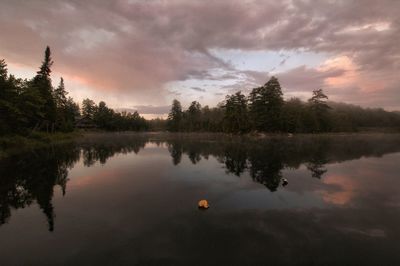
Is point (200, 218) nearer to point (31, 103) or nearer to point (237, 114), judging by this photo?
point (31, 103)

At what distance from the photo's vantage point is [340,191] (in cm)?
1648

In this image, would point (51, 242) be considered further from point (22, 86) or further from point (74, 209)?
point (22, 86)

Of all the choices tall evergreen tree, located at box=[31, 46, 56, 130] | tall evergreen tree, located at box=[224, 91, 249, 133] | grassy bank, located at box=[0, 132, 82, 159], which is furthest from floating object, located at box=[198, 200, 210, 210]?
tall evergreen tree, located at box=[224, 91, 249, 133]

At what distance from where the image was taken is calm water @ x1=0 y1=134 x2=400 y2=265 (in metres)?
8.46

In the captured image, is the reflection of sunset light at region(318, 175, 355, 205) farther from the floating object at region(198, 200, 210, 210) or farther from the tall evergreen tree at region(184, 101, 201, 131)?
the tall evergreen tree at region(184, 101, 201, 131)

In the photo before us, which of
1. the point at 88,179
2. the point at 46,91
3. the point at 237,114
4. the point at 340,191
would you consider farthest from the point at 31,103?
the point at 237,114

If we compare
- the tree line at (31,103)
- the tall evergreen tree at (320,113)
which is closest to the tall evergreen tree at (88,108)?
the tree line at (31,103)

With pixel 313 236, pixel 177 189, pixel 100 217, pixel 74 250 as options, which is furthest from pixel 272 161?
pixel 74 250

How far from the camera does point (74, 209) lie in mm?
13273

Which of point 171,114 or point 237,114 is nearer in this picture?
point 237,114

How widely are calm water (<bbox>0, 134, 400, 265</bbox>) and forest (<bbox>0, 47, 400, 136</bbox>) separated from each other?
973 inches

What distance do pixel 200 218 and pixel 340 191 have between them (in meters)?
10.6

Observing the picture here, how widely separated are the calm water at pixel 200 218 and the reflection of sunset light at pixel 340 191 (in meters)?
0.07

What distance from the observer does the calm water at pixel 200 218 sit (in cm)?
846
